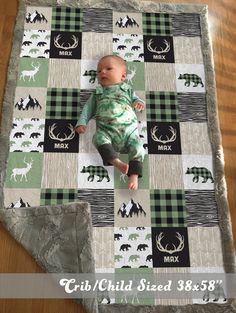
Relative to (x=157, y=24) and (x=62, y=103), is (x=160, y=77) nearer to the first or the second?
(x=157, y=24)

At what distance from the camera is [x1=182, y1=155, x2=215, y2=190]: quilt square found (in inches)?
78.3

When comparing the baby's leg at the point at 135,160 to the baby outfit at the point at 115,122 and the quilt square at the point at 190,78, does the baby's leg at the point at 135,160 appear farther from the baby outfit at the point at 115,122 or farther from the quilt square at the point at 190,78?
the quilt square at the point at 190,78

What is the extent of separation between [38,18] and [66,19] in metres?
0.15

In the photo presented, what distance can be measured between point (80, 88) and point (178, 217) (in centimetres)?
82

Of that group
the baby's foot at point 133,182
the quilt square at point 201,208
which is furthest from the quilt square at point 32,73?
the quilt square at point 201,208

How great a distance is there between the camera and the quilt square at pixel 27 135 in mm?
2023

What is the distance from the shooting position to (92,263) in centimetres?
174

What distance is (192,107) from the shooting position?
2172mm

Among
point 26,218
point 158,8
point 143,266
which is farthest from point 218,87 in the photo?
point 26,218

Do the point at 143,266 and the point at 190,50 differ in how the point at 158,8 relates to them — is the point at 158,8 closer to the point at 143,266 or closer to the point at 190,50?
the point at 190,50

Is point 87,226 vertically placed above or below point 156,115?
below

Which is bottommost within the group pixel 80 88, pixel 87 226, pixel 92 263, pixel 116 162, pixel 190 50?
pixel 92 263

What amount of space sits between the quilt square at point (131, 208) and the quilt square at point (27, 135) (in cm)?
45

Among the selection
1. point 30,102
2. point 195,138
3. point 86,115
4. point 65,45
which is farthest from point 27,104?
point 195,138
